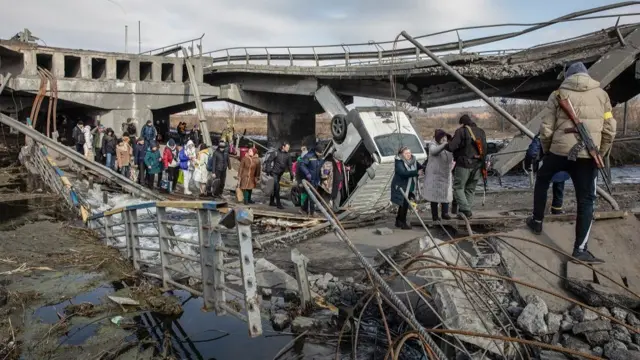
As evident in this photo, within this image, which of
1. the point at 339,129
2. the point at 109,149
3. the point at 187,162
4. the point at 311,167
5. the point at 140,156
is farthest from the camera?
the point at 109,149

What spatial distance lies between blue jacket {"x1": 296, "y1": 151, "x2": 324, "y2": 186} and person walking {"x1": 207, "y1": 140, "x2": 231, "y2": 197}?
12.1ft

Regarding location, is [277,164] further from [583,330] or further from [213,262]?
[583,330]

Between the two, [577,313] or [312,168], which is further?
[312,168]

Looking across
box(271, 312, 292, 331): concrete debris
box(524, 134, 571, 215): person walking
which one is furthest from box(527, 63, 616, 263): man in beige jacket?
box(271, 312, 292, 331): concrete debris

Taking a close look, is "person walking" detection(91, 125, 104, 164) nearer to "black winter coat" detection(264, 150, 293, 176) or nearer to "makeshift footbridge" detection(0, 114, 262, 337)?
"black winter coat" detection(264, 150, 293, 176)

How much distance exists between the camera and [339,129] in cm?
1360

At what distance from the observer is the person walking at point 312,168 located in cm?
1191

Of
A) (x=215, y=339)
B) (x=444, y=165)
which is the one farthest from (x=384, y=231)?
(x=215, y=339)

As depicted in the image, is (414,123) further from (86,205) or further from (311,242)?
(86,205)

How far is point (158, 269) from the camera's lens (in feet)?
23.4

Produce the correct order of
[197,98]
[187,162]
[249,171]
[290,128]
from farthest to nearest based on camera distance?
[290,128] < [197,98] < [187,162] < [249,171]

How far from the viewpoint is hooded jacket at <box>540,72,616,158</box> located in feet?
15.8

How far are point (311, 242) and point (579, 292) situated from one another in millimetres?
5092

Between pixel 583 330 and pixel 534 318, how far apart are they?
35cm
